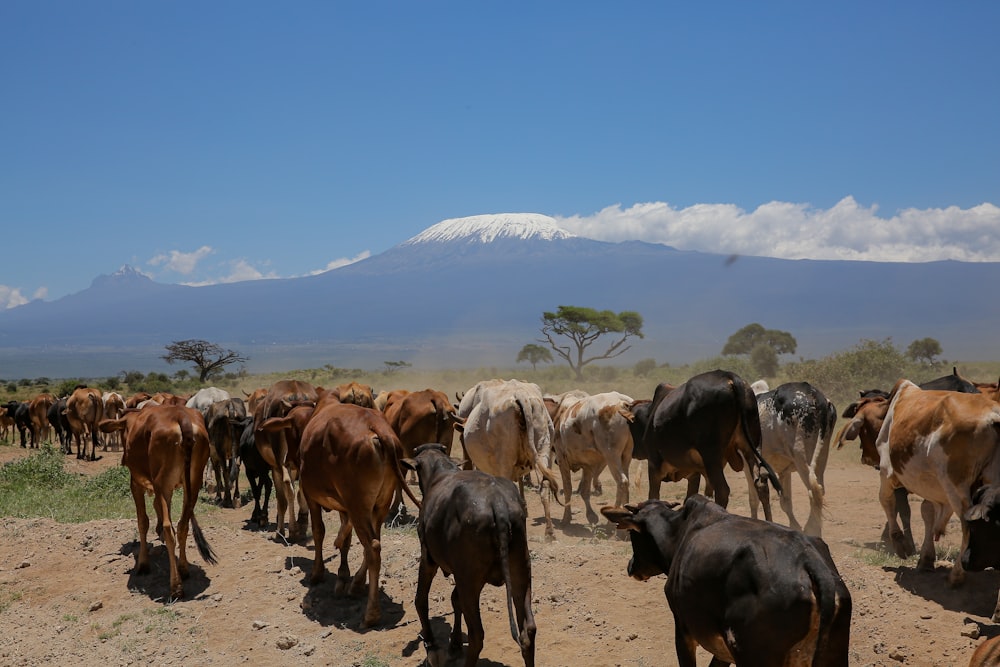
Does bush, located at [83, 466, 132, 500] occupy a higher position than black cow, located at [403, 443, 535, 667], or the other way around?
black cow, located at [403, 443, 535, 667]

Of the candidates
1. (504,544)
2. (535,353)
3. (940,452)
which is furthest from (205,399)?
(535,353)

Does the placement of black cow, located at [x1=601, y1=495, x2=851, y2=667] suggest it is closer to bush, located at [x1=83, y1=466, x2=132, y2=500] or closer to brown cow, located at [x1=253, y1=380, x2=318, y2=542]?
brown cow, located at [x1=253, y1=380, x2=318, y2=542]

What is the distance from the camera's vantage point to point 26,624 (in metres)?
8.77

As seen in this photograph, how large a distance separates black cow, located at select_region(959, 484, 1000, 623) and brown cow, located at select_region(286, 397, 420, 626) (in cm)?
506

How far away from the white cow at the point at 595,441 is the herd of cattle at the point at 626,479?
1.3 inches

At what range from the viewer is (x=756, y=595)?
4.68 metres

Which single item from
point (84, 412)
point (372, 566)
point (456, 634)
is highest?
point (372, 566)

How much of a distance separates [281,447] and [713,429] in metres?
5.81

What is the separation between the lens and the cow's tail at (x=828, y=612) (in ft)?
14.8

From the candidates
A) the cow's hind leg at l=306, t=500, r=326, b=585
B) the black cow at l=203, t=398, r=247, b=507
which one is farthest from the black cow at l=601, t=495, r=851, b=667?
the black cow at l=203, t=398, r=247, b=507

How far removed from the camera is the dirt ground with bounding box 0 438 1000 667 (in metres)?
7.26

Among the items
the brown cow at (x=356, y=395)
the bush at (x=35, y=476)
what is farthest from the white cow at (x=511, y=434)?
the bush at (x=35, y=476)

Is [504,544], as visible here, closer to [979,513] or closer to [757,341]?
[979,513]

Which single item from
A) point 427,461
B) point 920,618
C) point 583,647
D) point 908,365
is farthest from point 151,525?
point 908,365
